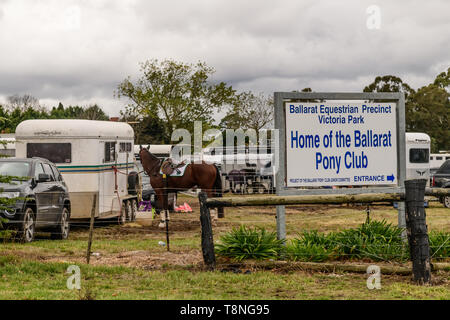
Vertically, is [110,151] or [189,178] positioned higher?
[110,151]

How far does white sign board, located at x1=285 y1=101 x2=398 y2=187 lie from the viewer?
998 centimetres

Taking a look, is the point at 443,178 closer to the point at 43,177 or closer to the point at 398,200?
the point at 398,200

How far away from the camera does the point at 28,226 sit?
41.9ft

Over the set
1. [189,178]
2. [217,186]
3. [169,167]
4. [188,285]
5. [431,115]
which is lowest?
[188,285]

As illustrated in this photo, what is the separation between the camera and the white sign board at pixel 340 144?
9977mm

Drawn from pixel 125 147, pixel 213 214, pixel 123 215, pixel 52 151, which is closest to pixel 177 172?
pixel 125 147

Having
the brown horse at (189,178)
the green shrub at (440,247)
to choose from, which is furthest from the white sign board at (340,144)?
the brown horse at (189,178)

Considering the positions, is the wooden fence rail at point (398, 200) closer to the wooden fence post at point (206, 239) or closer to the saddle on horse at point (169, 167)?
the wooden fence post at point (206, 239)

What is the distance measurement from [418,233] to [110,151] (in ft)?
37.4

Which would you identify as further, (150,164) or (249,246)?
(150,164)

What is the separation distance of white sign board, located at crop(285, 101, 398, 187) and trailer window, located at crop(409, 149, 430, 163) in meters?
21.0

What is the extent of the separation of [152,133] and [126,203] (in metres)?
33.5

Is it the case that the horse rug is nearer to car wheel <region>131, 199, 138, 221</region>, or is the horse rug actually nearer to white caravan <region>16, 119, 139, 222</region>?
car wheel <region>131, 199, 138, 221</region>

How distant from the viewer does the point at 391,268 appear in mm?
8852
